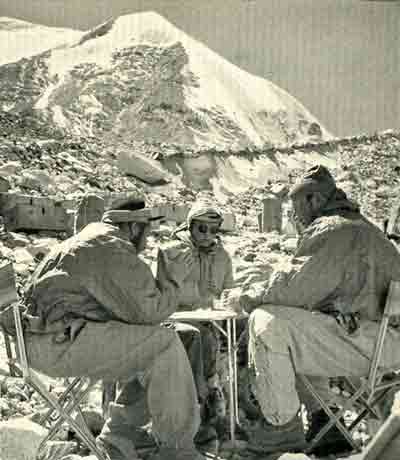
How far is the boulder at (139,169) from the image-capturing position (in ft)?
87.5

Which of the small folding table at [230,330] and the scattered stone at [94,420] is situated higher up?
the small folding table at [230,330]

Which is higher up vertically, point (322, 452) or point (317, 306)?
point (317, 306)

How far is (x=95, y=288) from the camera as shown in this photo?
414 centimetres

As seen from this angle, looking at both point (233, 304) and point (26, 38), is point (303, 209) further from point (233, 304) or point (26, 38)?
point (26, 38)

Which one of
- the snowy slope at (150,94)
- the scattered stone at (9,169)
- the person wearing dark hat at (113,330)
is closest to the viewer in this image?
the person wearing dark hat at (113,330)

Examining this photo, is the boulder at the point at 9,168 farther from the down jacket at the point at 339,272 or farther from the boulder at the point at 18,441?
the down jacket at the point at 339,272

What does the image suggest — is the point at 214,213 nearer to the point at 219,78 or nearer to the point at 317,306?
the point at 317,306

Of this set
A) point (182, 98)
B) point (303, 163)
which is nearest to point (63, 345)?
point (303, 163)

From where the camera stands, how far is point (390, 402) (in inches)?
186

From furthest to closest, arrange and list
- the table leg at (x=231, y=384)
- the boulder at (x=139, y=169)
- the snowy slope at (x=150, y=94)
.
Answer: the snowy slope at (x=150, y=94) → the boulder at (x=139, y=169) → the table leg at (x=231, y=384)

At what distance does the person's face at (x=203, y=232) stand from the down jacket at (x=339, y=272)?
4.81 feet

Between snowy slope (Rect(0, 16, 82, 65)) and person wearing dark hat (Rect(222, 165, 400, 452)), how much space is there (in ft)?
181

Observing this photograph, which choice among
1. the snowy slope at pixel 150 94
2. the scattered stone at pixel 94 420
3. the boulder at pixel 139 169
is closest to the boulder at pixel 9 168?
the boulder at pixel 139 169

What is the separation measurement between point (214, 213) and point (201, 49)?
214 feet
